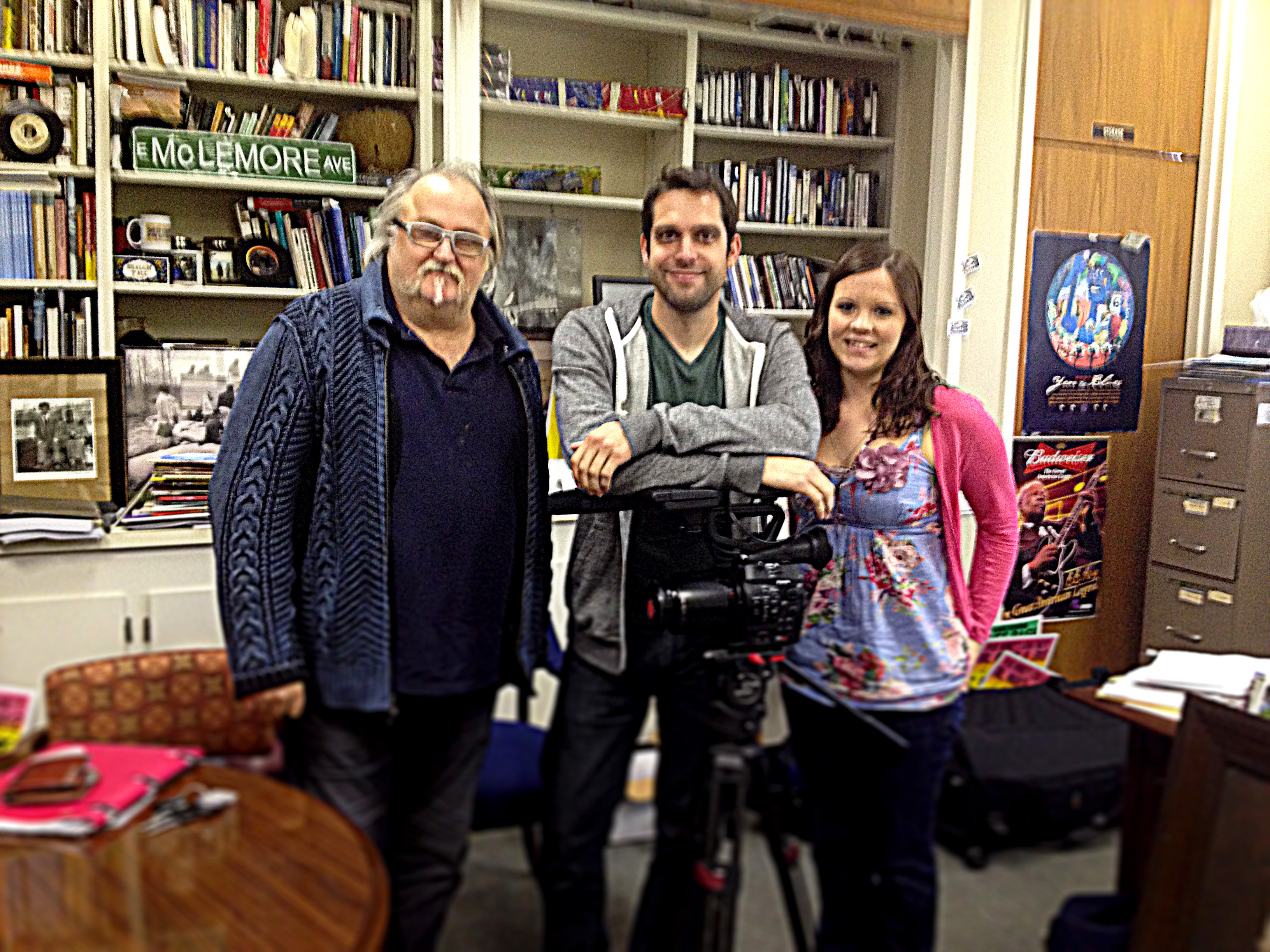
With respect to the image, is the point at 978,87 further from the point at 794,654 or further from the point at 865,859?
the point at 865,859

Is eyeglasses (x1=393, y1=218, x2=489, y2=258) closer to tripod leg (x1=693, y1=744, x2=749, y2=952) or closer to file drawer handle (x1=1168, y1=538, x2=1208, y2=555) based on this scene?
tripod leg (x1=693, y1=744, x2=749, y2=952)

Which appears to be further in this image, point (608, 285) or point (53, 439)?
point (608, 285)

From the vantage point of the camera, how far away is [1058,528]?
3074mm

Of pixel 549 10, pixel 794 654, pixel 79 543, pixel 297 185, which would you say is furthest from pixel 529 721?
pixel 549 10

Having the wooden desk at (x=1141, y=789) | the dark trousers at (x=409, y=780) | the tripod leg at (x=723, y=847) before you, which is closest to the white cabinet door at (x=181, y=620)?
the dark trousers at (x=409, y=780)

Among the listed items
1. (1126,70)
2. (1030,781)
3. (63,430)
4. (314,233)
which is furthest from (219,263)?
(1126,70)

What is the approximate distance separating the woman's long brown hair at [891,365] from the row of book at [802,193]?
1194mm

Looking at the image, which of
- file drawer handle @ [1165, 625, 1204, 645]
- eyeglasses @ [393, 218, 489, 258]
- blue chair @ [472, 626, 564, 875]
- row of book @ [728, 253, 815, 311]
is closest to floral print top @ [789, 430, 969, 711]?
blue chair @ [472, 626, 564, 875]

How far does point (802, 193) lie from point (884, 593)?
5.09 feet

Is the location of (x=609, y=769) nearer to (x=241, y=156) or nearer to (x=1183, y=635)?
(x=241, y=156)

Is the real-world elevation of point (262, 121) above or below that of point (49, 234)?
above

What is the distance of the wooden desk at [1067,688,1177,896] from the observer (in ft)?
4.70

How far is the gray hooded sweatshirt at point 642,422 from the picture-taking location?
1.54 metres

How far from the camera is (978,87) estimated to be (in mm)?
2848
